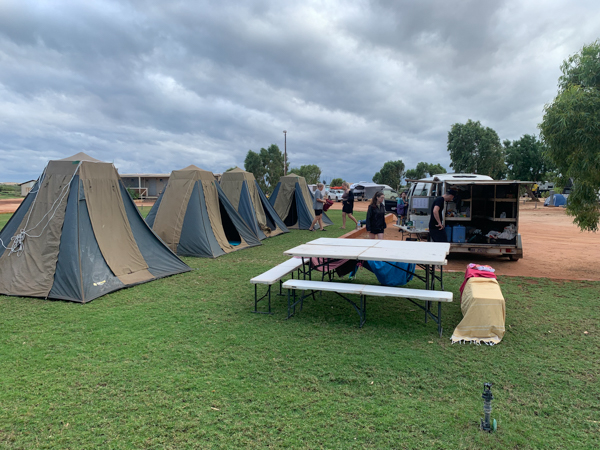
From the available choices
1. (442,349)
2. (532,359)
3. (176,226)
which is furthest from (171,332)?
(176,226)

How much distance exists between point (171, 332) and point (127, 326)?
666mm

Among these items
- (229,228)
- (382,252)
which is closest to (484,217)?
(382,252)

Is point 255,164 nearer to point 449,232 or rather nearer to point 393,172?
point 393,172

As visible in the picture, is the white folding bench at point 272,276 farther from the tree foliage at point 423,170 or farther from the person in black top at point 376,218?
the tree foliage at point 423,170

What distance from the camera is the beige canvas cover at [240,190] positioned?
13.5m

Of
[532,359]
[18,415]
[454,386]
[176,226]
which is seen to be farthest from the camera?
[176,226]

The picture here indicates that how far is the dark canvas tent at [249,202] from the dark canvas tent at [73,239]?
18.8 feet

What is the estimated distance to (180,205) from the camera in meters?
10.2

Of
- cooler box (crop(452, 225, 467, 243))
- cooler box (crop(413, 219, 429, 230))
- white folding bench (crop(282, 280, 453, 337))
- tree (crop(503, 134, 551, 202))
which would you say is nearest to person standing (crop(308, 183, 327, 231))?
cooler box (crop(413, 219, 429, 230))

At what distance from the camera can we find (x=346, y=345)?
14.6 feet

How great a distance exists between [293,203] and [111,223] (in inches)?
375

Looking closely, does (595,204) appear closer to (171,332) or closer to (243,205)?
(171,332)

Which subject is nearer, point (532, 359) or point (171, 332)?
point (532, 359)

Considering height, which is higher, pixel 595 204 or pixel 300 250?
pixel 595 204
